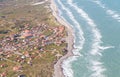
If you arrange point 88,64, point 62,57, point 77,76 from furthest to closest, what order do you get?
point 62,57
point 88,64
point 77,76

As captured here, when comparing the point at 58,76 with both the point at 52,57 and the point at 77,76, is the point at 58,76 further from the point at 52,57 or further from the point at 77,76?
the point at 52,57

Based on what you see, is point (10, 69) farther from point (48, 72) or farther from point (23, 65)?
point (48, 72)

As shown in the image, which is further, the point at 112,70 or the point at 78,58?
the point at 78,58

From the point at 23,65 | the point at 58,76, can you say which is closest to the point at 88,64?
the point at 58,76

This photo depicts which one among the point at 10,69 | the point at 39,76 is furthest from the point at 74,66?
the point at 10,69

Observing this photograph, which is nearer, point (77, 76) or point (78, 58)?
point (77, 76)

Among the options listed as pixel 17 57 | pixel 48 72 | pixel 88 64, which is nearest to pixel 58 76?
pixel 48 72

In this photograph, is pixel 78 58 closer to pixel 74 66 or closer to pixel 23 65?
pixel 74 66

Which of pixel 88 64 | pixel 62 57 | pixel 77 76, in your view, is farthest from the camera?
pixel 62 57
